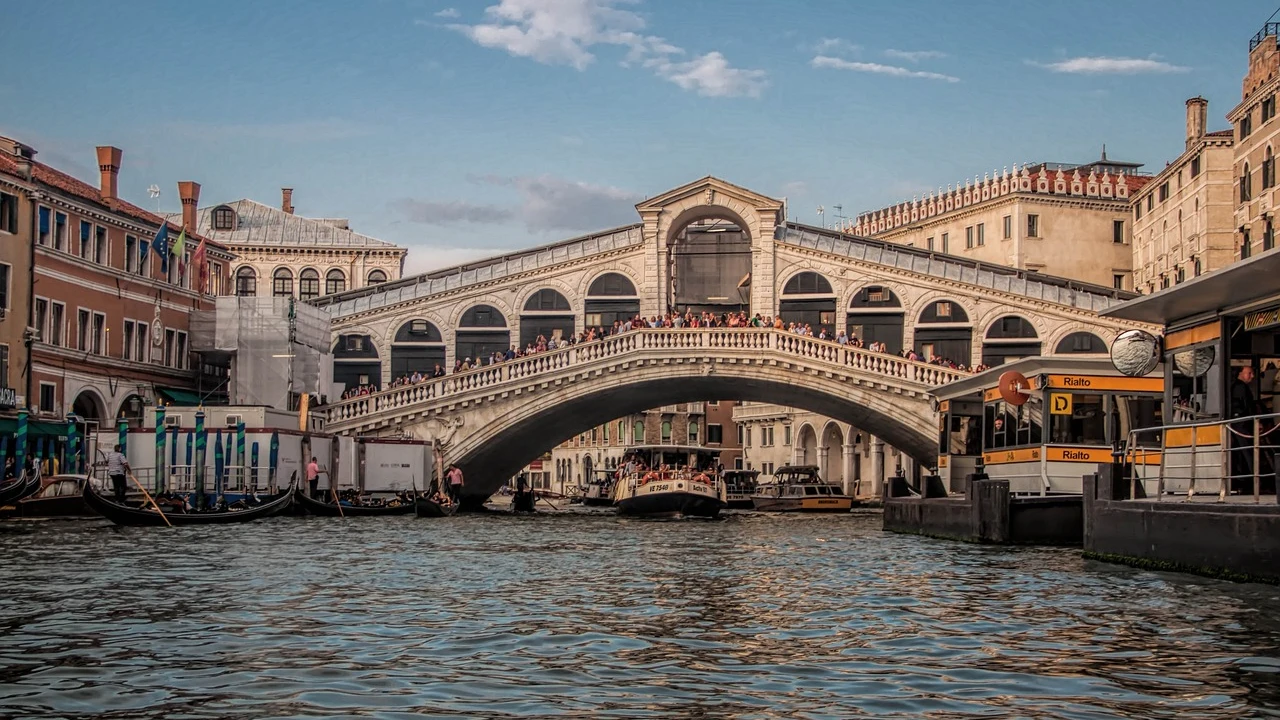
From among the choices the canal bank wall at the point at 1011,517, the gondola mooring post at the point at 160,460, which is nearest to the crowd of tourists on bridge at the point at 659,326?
the gondola mooring post at the point at 160,460

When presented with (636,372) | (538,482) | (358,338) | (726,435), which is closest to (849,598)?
(636,372)

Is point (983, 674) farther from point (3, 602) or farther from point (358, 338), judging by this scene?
point (358, 338)

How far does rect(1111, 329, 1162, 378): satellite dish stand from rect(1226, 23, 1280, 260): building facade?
67.6ft

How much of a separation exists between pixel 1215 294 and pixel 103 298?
1099 inches

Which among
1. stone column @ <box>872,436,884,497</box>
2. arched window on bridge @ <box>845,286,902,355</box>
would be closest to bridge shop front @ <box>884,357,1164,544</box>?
arched window on bridge @ <box>845,286,902,355</box>

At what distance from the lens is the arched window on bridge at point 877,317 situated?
1674 inches

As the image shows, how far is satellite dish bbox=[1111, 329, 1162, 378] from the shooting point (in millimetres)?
17181

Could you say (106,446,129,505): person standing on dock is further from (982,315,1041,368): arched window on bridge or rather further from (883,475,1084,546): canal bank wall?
(982,315,1041,368): arched window on bridge

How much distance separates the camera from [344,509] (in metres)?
32.1

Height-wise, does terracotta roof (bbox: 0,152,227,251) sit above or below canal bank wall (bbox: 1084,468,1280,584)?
above

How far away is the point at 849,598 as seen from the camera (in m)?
13.6

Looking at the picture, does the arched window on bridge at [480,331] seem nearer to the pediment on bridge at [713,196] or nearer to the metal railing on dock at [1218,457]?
the pediment on bridge at [713,196]

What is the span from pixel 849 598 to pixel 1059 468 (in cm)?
888

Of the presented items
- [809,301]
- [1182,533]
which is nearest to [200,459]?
[809,301]
